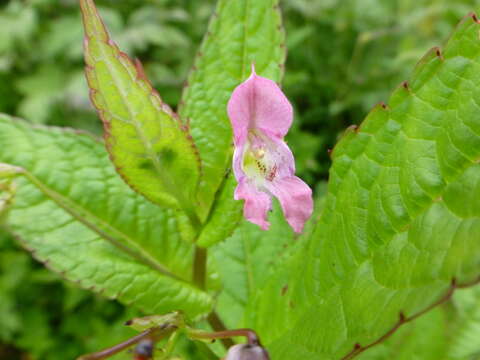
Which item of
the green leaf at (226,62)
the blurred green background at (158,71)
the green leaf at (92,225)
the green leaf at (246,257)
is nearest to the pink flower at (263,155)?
the green leaf at (226,62)

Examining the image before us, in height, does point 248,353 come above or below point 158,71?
below

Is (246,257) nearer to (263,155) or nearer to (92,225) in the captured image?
(92,225)

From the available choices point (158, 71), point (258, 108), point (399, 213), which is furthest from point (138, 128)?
point (158, 71)

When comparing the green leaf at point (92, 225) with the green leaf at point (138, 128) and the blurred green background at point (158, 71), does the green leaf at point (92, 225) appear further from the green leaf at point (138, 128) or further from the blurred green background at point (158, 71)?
the blurred green background at point (158, 71)

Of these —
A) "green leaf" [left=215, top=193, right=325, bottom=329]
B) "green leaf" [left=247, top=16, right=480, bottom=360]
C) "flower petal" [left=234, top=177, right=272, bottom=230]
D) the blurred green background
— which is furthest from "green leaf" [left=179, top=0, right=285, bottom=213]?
the blurred green background

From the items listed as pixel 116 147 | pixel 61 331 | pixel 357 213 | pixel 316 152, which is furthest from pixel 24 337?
pixel 357 213

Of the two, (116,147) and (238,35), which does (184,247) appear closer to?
(116,147)

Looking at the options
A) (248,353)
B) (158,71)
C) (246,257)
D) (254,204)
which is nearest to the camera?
(248,353)
